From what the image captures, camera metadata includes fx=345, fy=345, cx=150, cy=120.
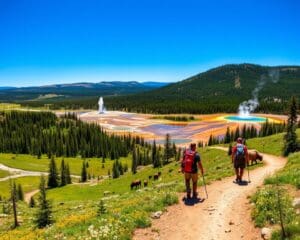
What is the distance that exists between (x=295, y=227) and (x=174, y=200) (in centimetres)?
859

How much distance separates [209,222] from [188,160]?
17.2ft

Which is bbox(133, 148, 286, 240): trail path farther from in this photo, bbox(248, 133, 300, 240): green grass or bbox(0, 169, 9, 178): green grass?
bbox(0, 169, 9, 178): green grass

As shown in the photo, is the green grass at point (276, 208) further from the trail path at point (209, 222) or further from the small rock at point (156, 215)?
the small rock at point (156, 215)

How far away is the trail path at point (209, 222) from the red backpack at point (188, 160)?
2071 mm

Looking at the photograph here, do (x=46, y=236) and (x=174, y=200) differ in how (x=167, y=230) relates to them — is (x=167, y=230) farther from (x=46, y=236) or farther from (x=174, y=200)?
(x=46, y=236)

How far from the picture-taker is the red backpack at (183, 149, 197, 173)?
22188 mm

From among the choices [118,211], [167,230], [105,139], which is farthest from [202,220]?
[105,139]

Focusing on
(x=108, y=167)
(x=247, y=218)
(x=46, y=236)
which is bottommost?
(x=108, y=167)

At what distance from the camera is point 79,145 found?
19912 cm

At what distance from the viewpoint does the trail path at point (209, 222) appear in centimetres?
1631

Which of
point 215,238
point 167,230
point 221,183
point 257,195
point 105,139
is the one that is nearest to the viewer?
point 215,238

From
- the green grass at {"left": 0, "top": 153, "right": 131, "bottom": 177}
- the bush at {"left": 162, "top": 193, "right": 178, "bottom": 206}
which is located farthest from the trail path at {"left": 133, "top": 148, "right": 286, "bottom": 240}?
the green grass at {"left": 0, "top": 153, "right": 131, "bottom": 177}

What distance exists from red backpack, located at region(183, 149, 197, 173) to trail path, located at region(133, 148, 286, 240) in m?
2.07

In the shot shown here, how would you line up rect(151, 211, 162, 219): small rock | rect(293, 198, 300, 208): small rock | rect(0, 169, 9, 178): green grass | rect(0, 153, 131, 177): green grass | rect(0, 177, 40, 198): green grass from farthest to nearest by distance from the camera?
rect(0, 153, 131, 177): green grass < rect(0, 169, 9, 178): green grass < rect(0, 177, 40, 198): green grass < rect(151, 211, 162, 219): small rock < rect(293, 198, 300, 208): small rock
